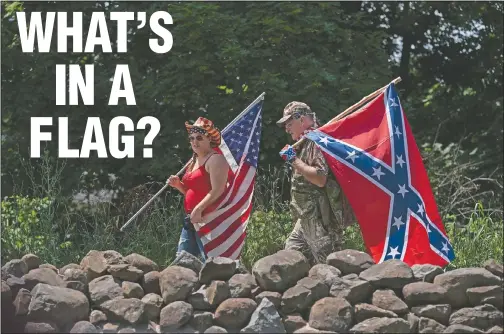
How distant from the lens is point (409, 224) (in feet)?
23.4

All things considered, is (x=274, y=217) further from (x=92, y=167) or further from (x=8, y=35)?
(x=8, y=35)

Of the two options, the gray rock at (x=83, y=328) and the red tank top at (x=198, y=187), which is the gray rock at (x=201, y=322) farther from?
the red tank top at (x=198, y=187)

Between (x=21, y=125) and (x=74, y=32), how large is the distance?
127 centimetres

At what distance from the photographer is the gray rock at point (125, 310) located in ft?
19.3

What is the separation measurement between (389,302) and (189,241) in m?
1.74

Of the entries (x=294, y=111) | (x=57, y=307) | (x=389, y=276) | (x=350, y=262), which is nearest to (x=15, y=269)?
(x=57, y=307)

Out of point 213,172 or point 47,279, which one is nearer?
point 47,279

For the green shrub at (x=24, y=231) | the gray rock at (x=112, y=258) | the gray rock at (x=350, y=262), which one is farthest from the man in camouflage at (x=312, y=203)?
the green shrub at (x=24, y=231)

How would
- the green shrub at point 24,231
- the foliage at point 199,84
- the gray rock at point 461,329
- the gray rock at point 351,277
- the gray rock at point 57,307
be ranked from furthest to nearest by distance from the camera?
the foliage at point 199,84, the green shrub at point 24,231, the gray rock at point 351,277, the gray rock at point 57,307, the gray rock at point 461,329

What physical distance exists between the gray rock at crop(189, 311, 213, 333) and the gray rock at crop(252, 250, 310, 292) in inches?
15.3

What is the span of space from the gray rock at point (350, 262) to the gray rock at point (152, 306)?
41.6 inches

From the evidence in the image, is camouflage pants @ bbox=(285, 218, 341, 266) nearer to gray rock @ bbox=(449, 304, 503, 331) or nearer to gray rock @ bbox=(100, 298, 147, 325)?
gray rock @ bbox=(449, 304, 503, 331)

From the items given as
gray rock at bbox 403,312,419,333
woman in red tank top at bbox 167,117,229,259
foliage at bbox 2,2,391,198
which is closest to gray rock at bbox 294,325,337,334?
gray rock at bbox 403,312,419,333

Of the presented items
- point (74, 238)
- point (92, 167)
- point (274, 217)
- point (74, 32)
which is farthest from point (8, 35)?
point (274, 217)
